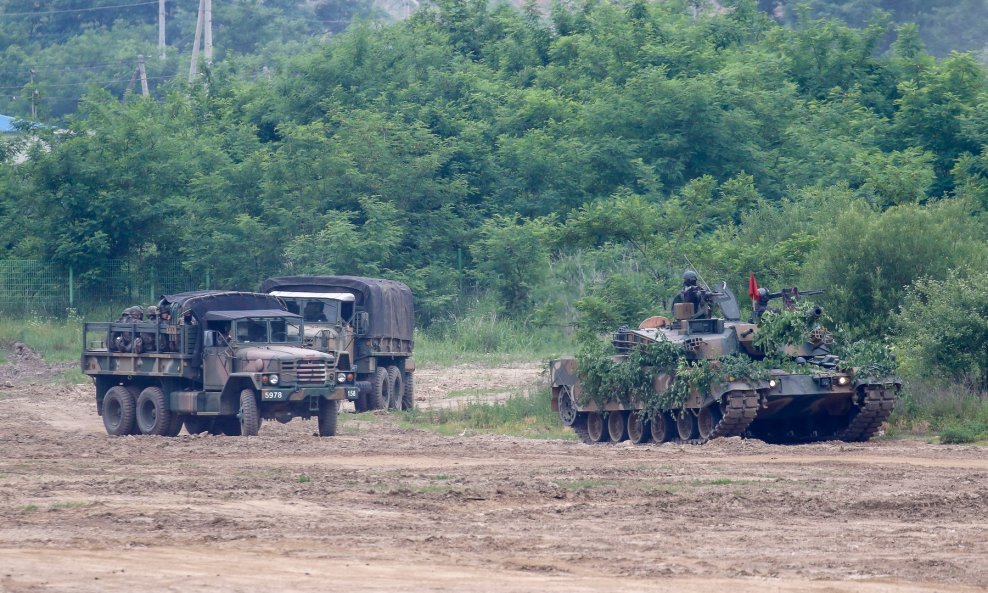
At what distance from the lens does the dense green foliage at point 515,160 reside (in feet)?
115

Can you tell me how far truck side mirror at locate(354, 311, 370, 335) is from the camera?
88.5ft

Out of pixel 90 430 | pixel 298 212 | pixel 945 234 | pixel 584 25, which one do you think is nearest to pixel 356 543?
pixel 90 430

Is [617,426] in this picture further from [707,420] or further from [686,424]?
[707,420]

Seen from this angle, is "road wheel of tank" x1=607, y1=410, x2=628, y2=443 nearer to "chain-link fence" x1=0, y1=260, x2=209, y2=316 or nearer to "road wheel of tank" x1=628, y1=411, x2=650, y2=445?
"road wheel of tank" x1=628, y1=411, x2=650, y2=445

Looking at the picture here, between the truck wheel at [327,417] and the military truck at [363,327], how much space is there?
3604 mm

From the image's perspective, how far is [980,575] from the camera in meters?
10.3

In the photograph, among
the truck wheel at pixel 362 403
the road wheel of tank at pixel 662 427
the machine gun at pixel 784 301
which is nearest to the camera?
the road wheel of tank at pixel 662 427

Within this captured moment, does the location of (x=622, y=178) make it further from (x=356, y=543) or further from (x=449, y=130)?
(x=356, y=543)

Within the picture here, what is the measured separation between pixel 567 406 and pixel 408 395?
5429 mm

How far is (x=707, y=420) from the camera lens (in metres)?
21.0

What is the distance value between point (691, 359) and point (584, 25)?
2872 centimetres

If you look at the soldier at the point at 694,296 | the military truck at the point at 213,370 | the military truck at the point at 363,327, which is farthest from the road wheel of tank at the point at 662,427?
the military truck at the point at 363,327

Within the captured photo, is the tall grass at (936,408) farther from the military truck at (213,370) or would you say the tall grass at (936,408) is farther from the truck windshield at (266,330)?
the truck windshield at (266,330)

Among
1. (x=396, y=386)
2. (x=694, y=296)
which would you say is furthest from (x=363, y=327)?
(x=694, y=296)
